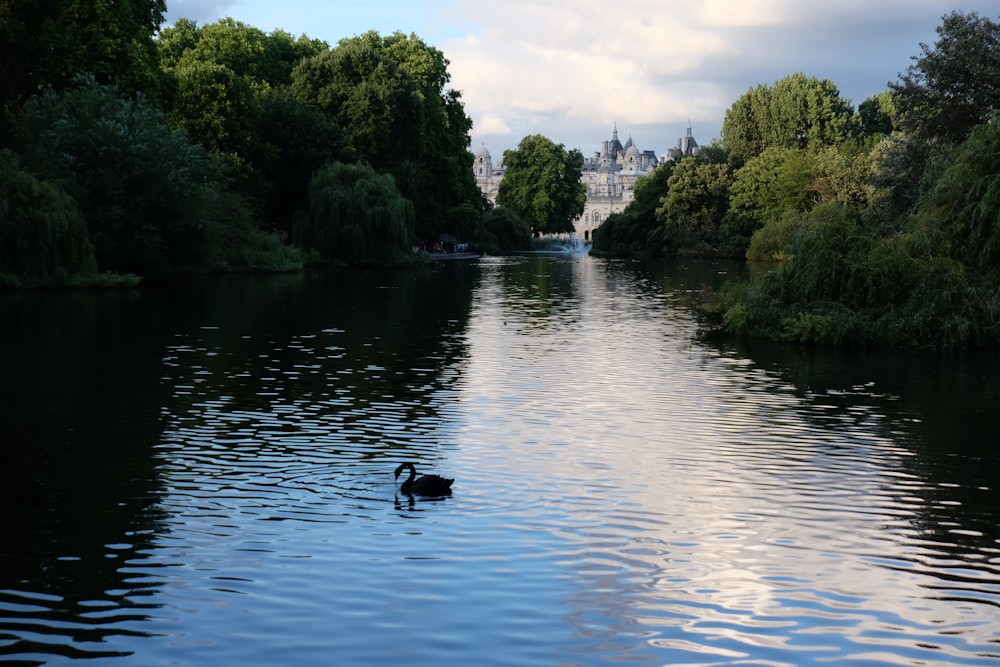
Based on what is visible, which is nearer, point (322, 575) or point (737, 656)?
point (737, 656)

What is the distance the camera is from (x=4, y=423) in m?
19.1

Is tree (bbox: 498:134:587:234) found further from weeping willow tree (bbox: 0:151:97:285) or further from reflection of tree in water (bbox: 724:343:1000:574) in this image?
reflection of tree in water (bbox: 724:343:1000:574)

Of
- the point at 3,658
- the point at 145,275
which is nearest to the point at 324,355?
the point at 3,658

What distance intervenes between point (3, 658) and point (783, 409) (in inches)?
→ 607

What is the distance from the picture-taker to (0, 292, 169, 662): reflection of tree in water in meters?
10.3

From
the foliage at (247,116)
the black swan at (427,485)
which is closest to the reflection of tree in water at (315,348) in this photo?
the black swan at (427,485)

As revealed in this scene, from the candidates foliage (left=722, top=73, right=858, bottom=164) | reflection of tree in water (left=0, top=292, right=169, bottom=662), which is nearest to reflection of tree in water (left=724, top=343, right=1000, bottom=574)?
reflection of tree in water (left=0, top=292, right=169, bottom=662)

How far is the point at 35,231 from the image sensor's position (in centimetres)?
4538

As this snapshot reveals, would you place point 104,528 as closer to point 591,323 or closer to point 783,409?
point 783,409

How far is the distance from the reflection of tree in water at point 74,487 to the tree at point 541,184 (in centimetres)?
14272

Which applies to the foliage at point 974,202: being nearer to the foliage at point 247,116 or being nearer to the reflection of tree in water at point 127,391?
the reflection of tree in water at point 127,391

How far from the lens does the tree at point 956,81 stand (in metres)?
45.8

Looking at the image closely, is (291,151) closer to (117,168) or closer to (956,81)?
(117,168)

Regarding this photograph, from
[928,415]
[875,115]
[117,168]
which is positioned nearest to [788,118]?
[875,115]
